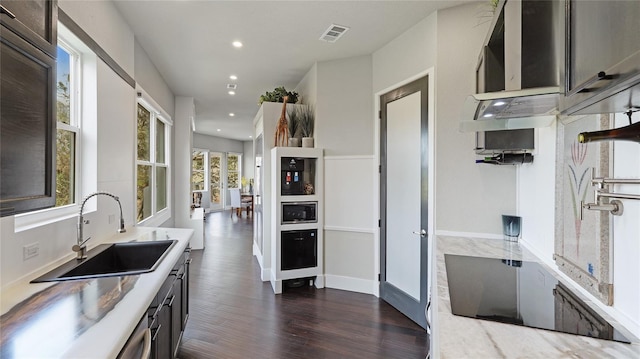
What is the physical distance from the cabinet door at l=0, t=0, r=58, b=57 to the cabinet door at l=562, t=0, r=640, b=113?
1.75m

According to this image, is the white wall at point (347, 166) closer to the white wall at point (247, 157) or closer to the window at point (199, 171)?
the window at point (199, 171)

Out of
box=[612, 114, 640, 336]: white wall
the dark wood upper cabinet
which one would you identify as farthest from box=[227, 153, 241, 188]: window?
box=[612, 114, 640, 336]: white wall

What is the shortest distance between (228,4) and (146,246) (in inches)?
86.7

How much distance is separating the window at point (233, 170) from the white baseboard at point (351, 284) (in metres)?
9.25

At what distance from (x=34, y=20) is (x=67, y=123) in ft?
4.44

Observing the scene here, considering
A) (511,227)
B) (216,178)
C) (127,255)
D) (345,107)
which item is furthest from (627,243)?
(216,178)

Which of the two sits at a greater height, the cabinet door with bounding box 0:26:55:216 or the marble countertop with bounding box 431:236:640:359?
the cabinet door with bounding box 0:26:55:216

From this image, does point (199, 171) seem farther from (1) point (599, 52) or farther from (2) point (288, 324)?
(1) point (599, 52)

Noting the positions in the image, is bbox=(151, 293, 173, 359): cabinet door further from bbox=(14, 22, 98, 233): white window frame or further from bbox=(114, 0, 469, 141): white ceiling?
bbox=(114, 0, 469, 141): white ceiling

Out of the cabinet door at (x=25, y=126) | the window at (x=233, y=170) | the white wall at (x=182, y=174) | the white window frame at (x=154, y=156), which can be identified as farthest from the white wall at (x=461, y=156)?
the window at (x=233, y=170)

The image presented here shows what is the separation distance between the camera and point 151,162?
4172 mm

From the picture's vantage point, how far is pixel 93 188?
228cm

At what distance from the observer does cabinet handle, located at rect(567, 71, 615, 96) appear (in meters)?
0.66

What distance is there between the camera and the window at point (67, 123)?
209 centimetres
